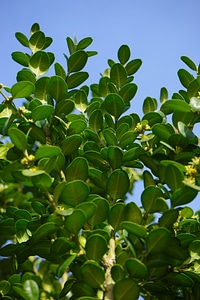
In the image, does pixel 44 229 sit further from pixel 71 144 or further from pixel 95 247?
pixel 71 144

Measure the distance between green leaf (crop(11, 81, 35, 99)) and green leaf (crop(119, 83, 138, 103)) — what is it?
0.28m

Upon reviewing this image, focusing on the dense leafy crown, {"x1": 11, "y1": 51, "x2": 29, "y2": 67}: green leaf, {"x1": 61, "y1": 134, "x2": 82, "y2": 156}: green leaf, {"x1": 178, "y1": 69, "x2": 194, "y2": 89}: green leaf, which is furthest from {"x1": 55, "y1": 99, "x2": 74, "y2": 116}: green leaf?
{"x1": 178, "y1": 69, "x2": 194, "y2": 89}: green leaf

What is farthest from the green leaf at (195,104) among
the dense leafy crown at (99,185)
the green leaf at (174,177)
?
the green leaf at (174,177)

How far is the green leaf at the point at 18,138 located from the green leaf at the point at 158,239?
1.15ft

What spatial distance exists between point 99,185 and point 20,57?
48 cm

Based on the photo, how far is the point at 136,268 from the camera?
2.93 feet

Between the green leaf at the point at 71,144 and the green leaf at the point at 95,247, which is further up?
the green leaf at the point at 71,144

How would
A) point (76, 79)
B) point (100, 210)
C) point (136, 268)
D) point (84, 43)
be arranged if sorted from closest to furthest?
point (136, 268) < point (100, 210) < point (76, 79) < point (84, 43)

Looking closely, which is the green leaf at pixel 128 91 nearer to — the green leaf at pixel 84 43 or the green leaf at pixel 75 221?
the green leaf at pixel 84 43

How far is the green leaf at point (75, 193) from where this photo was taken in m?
0.96

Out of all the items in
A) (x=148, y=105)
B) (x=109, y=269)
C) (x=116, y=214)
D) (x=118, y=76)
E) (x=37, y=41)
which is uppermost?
(x=37, y=41)

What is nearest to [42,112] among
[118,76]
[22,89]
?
[22,89]

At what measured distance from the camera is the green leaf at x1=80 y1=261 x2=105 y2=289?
0.90m

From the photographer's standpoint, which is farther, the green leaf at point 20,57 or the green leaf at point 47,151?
the green leaf at point 20,57
